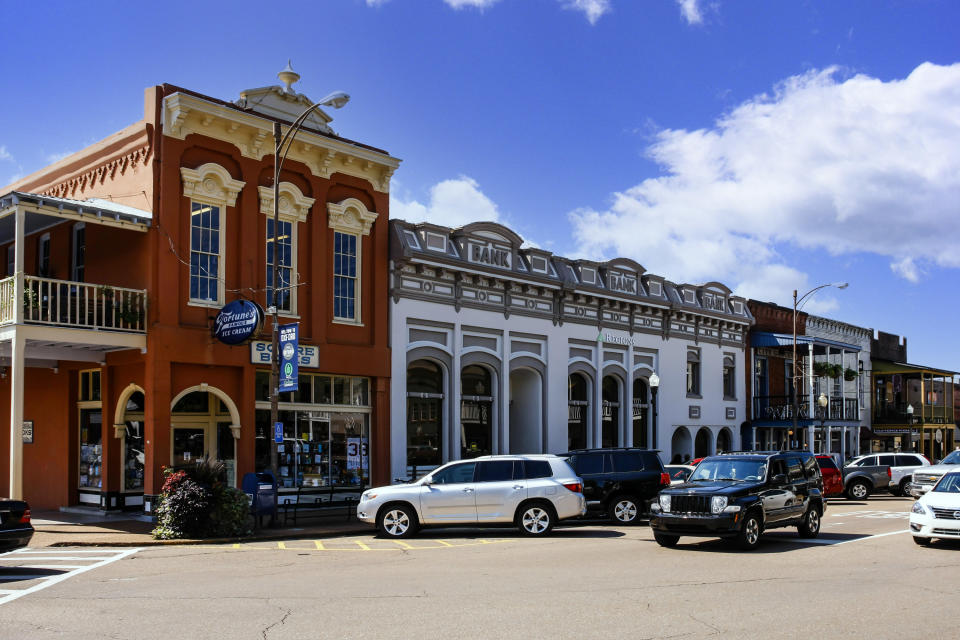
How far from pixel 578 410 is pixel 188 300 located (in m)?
15.5

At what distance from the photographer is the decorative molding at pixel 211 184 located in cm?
2158

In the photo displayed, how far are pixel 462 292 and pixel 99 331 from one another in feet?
36.4

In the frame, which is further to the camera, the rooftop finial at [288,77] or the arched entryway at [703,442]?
the arched entryway at [703,442]

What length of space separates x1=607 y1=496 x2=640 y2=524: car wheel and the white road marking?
33.4 feet

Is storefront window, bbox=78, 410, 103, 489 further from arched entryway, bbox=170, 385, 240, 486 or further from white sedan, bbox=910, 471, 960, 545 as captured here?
white sedan, bbox=910, 471, 960, 545

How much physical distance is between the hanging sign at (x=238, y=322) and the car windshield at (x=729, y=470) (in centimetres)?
995

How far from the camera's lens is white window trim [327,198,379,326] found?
24719 millimetres

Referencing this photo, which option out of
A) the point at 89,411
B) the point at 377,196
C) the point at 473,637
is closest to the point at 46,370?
the point at 89,411

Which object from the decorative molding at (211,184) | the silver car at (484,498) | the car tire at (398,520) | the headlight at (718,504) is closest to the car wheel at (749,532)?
the headlight at (718,504)

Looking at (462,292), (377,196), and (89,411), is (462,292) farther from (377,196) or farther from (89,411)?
(89,411)

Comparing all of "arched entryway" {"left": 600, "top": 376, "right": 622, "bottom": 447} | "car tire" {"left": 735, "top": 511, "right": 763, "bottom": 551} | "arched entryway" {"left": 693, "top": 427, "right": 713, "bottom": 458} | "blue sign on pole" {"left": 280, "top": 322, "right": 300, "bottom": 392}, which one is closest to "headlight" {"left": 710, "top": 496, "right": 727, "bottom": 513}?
"car tire" {"left": 735, "top": 511, "right": 763, "bottom": 551}

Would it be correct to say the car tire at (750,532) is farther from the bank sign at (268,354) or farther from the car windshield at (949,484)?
the bank sign at (268,354)

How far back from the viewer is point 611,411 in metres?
34.1

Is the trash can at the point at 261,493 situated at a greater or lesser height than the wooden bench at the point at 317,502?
greater
